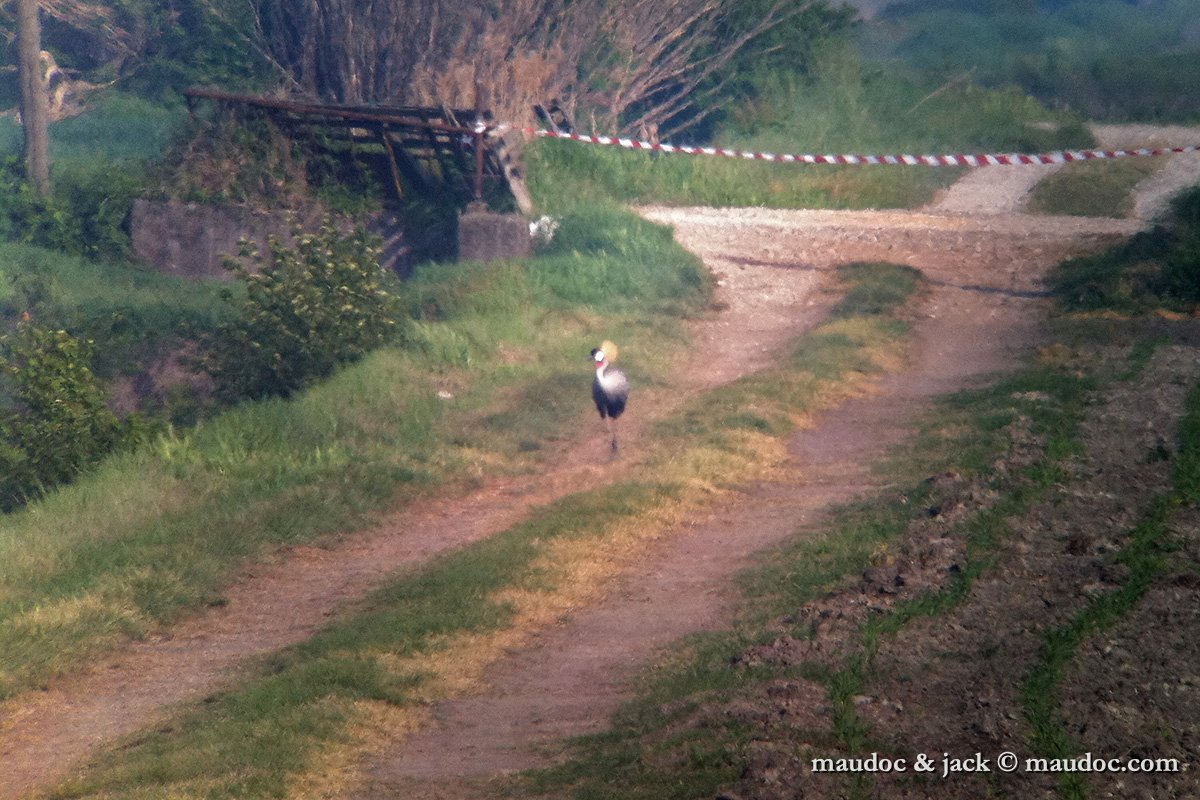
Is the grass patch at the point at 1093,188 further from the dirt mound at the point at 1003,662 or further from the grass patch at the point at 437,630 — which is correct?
the dirt mound at the point at 1003,662

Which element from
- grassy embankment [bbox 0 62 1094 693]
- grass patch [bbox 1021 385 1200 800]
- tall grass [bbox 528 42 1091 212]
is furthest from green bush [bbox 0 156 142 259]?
grass patch [bbox 1021 385 1200 800]

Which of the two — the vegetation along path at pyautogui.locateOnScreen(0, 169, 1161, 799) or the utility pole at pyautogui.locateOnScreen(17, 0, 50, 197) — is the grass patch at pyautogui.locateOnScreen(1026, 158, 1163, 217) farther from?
the utility pole at pyautogui.locateOnScreen(17, 0, 50, 197)

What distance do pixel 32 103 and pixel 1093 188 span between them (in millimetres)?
15164

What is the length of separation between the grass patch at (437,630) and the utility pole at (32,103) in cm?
1296

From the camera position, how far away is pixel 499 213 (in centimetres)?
1598

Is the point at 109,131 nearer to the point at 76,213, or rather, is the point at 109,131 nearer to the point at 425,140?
the point at 76,213

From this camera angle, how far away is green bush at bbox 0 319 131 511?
1020 cm

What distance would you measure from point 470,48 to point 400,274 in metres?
3.74

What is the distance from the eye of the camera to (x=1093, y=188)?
17.5m

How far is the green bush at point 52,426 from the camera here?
33.5 feet

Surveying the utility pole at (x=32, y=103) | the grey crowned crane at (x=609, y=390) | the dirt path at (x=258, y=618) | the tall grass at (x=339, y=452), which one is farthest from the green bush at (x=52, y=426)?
the utility pole at (x=32, y=103)

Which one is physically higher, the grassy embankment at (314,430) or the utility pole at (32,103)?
the utility pole at (32,103)

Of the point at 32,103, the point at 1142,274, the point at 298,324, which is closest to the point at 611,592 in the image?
the point at 298,324

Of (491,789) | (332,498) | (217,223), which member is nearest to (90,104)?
(217,223)
